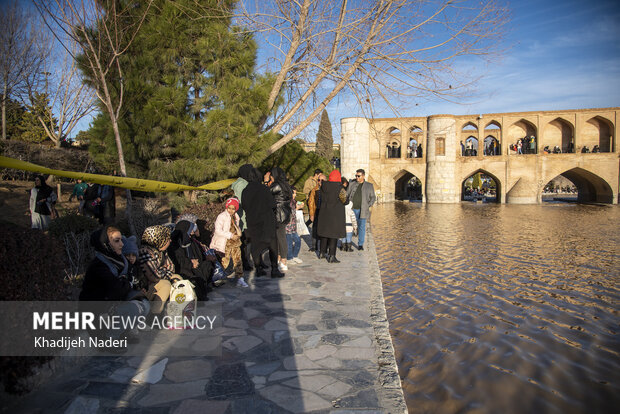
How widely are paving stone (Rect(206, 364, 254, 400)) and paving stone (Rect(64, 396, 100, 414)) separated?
66cm

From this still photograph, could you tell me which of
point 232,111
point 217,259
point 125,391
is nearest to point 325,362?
point 125,391

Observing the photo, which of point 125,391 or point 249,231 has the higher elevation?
point 249,231

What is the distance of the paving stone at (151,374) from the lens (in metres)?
2.74

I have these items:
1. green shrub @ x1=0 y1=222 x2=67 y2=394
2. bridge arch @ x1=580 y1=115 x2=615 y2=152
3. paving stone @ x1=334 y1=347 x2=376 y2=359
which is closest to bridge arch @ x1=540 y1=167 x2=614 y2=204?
bridge arch @ x1=580 y1=115 x2=615 y2=152

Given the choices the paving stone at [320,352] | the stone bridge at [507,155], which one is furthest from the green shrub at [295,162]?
the stone bridge at [507,155]

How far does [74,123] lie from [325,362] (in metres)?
21.4

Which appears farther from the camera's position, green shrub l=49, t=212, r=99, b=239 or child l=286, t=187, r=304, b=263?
child l=286, t=187, r=304, b=263

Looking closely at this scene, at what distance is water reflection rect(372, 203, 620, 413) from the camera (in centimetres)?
306

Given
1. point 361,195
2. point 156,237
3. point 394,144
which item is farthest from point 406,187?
point 156,237

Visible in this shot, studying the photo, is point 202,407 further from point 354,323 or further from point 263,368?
point 354,323

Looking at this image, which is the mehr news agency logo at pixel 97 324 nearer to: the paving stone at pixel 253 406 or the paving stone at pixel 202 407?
the paving stone at pixel 202 407

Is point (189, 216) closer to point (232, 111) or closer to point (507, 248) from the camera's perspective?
point (232, 111)

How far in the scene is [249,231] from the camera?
5570 mm

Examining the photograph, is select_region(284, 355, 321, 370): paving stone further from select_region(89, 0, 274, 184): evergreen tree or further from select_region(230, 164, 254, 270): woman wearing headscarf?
select_region(89, 0, 274, 184): evergreen tree
